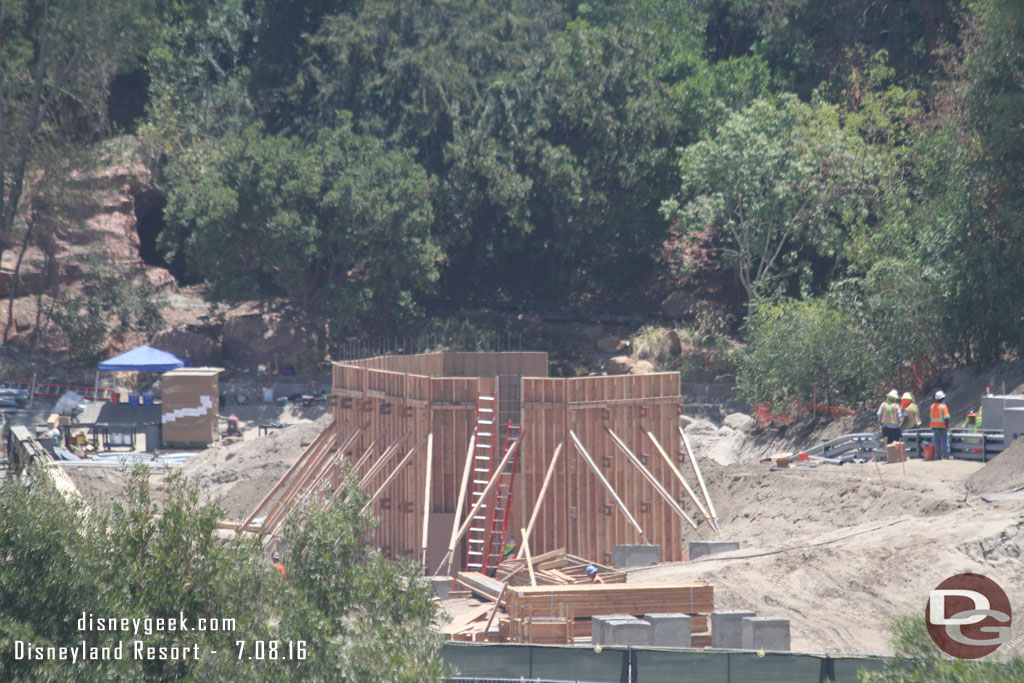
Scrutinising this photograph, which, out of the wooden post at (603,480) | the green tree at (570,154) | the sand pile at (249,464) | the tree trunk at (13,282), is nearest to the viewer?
the wooden post at (603,480)

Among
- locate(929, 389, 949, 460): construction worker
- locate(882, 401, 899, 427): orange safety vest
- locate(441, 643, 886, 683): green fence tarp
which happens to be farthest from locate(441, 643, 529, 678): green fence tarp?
locate(882, 401, 899, 427): orange safety vest

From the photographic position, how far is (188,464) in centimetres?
3109

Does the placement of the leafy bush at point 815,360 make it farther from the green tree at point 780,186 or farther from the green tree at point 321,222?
the green tree at point 321,222

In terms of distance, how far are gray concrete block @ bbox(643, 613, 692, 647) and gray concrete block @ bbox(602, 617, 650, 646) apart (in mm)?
105

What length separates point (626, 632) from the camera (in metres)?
15.2

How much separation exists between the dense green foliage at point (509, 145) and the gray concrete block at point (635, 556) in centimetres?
1453

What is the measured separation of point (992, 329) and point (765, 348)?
5.62 meters

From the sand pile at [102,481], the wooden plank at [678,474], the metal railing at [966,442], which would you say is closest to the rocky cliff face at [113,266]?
the sand pile at [102,481]

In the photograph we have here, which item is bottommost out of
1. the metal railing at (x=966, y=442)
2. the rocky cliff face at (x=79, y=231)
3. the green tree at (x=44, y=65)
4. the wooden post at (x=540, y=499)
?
the wooden post at (x=540, y=499)

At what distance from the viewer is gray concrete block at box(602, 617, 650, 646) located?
598 inches

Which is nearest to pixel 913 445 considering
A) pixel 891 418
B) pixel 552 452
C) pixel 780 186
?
pixel 891 418

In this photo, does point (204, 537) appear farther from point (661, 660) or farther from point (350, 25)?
point (350, 25)

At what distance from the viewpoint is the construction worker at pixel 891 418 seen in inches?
961

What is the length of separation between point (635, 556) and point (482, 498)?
2795 mm
